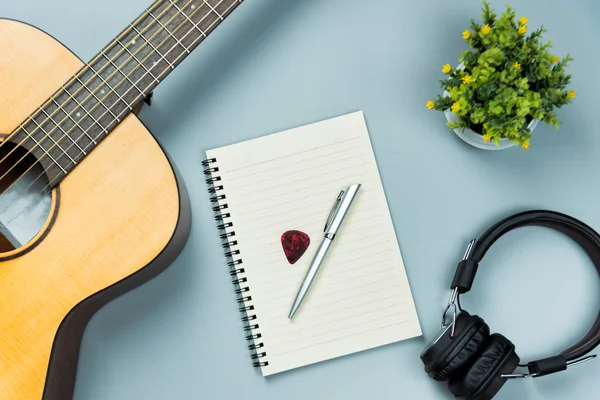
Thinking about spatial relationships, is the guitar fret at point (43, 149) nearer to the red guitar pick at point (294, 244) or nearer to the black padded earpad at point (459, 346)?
the red guitar pick at point (294, 244)

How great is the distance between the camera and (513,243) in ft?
2.99

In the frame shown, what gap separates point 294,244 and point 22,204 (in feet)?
1.28

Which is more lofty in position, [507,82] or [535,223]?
[507,82]

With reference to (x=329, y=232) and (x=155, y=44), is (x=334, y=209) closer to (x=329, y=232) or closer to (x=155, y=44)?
→ (x=329, y=232)

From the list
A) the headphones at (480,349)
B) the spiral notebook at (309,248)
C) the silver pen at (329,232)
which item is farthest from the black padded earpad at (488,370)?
the silver pen at (329,232)

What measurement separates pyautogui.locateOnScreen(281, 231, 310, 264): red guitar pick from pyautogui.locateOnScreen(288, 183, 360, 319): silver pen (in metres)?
0.02

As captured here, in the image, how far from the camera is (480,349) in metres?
0.81

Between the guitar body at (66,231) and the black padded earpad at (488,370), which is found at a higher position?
the guitar body at (66,231)

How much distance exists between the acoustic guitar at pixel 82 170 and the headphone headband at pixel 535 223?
0.41 metres

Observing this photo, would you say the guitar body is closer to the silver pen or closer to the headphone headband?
the silver pen

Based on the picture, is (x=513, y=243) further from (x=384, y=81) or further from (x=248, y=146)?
(x=248, y=146)

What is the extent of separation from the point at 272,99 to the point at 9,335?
19.5 inches

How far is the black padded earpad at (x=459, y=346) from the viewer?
31.4 inches

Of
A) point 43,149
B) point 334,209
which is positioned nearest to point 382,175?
point 334,209
